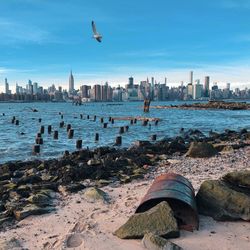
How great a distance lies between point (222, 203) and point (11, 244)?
4050 millimetres

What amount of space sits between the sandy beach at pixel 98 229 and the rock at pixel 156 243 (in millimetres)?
181

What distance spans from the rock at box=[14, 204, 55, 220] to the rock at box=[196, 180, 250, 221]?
3356mm

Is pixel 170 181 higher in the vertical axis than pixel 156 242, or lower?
higher

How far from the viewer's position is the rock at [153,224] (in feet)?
21.3

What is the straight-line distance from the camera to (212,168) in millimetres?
13367

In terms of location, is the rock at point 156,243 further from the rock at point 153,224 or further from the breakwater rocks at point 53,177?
the breakwater rocks at point 53,177

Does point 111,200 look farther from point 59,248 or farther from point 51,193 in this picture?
point 59,248

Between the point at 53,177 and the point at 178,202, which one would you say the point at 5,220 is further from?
the point at 53,177

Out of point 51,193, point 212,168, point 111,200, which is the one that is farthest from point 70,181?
point 212,168

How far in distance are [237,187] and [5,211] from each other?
208 inches

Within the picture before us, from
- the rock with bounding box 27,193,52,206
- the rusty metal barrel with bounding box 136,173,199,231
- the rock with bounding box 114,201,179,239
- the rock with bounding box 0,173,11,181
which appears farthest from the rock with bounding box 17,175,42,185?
the rock with bounding box 114,201,179,239

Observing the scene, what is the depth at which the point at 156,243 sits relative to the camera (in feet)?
19.7

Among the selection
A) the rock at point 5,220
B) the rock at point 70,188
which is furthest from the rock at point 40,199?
the rock at point 5,220

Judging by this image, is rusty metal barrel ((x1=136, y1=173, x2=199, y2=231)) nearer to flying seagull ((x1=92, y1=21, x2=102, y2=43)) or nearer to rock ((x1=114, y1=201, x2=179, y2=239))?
rock ((x1=114, y1=201, x2=179, y2=239))
